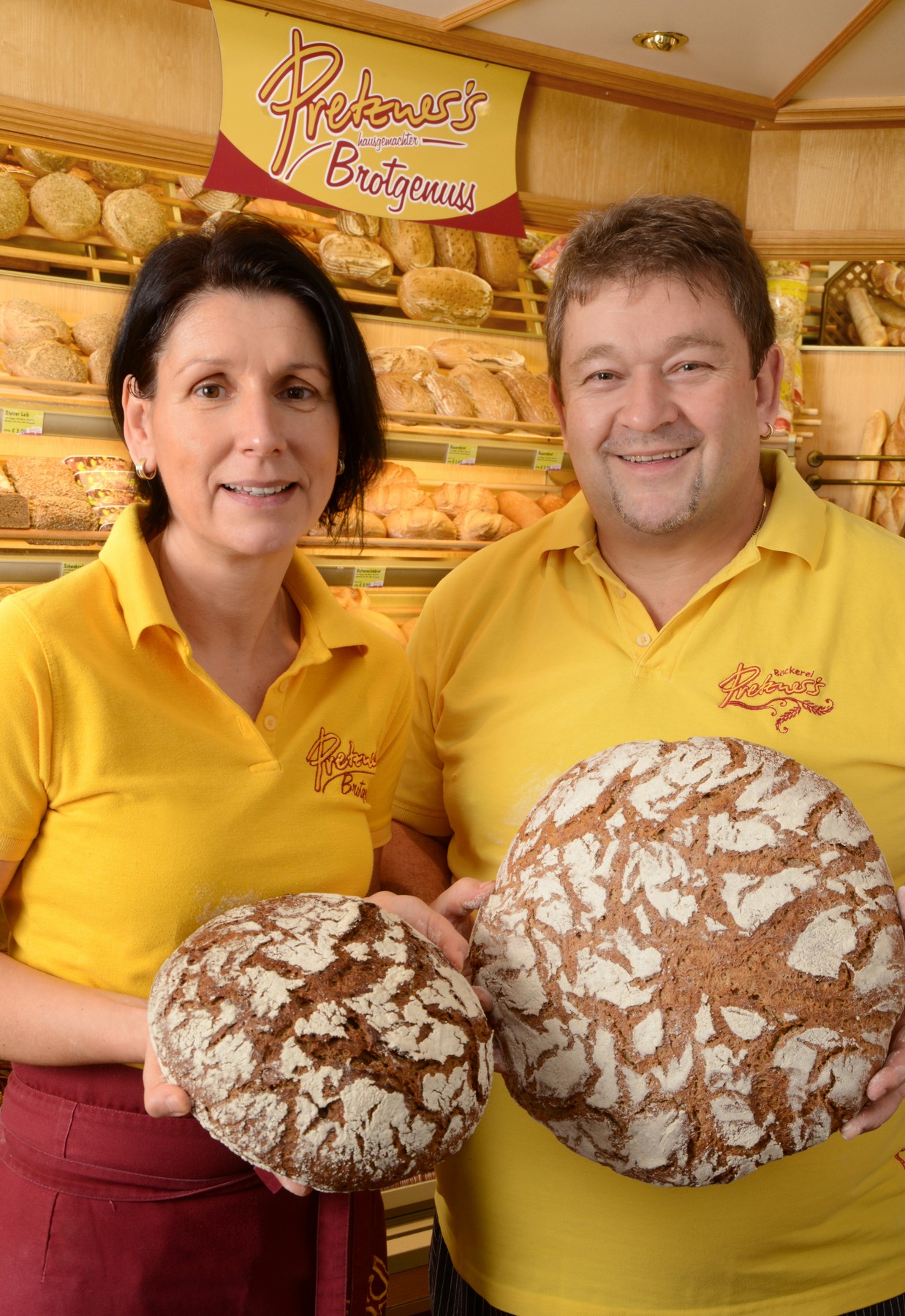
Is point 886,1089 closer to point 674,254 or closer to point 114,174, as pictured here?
point 674,254

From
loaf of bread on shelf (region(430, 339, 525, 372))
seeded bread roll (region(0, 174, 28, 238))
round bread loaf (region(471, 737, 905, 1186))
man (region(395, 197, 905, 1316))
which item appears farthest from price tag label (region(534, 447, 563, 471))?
round bread loaf (region(471, 737, 905, 1186))

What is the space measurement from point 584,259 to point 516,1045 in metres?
1.04

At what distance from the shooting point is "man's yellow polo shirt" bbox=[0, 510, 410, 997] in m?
1.11

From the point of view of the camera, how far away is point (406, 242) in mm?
3178

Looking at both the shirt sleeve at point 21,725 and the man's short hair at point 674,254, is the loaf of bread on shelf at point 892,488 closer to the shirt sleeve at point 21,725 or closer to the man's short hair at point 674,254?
the man's short hair at point 674,254

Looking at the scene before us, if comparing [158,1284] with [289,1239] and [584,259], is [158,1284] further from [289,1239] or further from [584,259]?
[584,259]

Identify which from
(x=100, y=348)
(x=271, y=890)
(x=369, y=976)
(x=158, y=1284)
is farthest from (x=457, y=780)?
(x=100, y=348)

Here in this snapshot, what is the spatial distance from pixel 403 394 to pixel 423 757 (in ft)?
5.56

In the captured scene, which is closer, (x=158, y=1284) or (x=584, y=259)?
(x=158, y=1284)

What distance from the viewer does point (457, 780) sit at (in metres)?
1.50

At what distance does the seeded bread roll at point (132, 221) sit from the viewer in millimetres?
2725

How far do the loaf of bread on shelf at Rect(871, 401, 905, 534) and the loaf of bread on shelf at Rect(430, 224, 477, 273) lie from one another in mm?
1641

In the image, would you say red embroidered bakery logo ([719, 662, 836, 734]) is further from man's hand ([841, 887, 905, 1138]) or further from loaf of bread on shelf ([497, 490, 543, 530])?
loaf of bread on shelf ([497, 490, 543, 530])

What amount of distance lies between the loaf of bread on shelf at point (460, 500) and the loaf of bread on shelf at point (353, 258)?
676 mm
